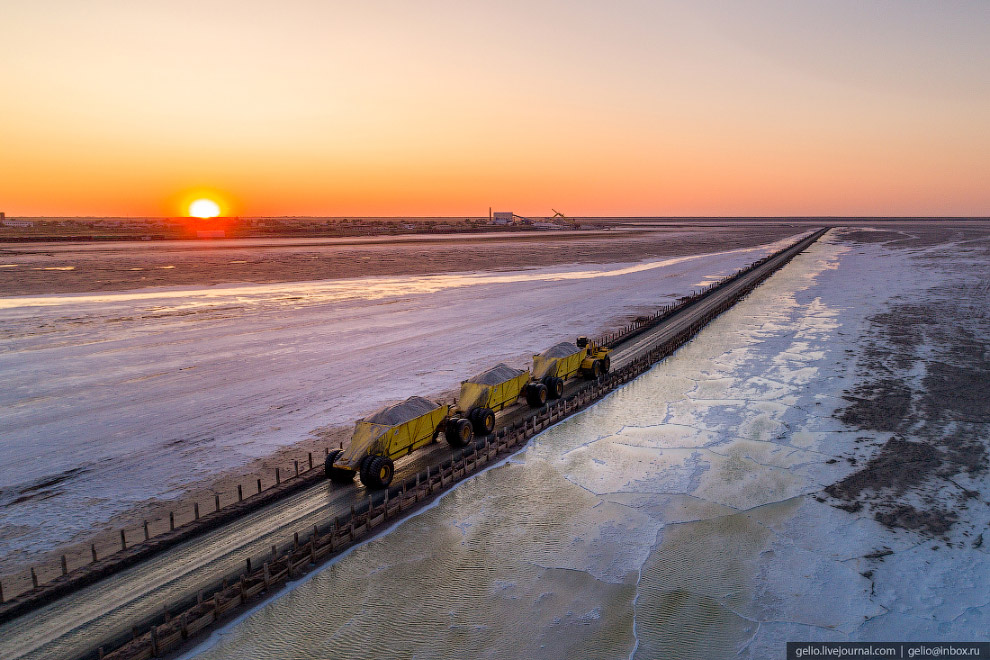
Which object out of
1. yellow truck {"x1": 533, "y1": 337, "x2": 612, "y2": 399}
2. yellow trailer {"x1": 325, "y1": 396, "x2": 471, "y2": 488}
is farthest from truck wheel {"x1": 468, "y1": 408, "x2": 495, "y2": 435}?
yellow truck {"x1": 533, "y1": 337, "x2": 612, "y2": 399}

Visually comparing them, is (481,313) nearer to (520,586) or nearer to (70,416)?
(70,416)

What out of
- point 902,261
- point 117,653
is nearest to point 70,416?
point 117,653

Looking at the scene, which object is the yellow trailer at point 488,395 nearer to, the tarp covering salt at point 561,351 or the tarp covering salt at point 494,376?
the tarp covering salt at point 494,376

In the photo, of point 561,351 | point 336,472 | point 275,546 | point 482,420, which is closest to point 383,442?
point 336,472

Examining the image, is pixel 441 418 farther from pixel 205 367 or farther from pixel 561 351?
pixel 205 367

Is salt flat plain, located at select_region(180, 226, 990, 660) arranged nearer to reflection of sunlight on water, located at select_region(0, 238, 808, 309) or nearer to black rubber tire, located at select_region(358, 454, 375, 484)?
black rubber tire, located at select_region(358, 454, 375, 484)

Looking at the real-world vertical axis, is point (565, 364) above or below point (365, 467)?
above
